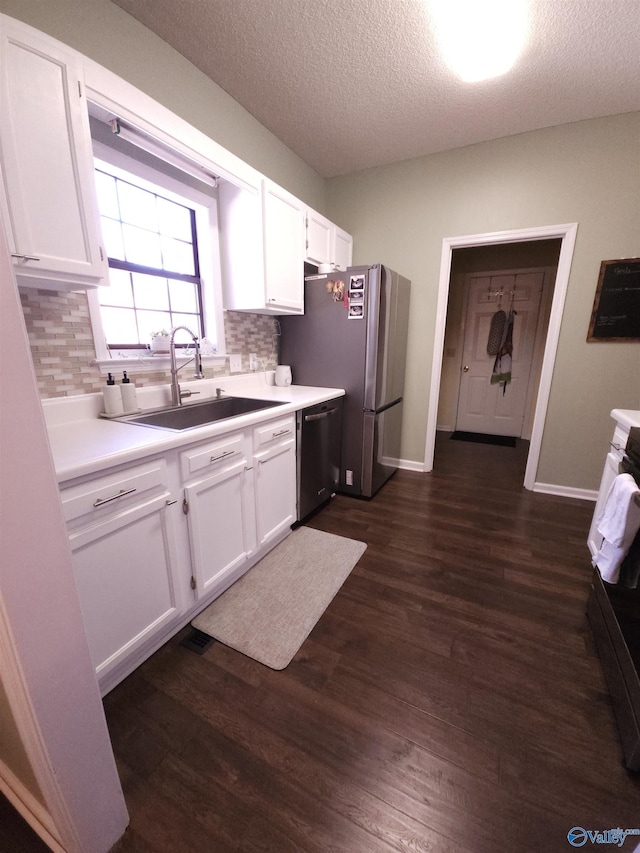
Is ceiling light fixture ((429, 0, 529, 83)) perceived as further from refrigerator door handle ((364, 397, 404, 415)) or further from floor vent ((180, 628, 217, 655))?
floor vent ((180, 628, 217, 655))

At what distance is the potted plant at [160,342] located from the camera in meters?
1.93

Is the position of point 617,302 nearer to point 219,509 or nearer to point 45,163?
point 219,509

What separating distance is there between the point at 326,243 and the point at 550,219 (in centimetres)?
176

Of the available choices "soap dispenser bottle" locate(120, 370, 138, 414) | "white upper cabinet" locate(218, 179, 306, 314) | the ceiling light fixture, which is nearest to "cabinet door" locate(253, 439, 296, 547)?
"soap dispenser bottle" locate(120, 370, 138, 414)

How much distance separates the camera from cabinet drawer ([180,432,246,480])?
138 cm

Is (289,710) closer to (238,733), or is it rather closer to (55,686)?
(238,733)

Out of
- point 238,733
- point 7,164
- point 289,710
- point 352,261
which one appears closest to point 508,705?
point 289,710

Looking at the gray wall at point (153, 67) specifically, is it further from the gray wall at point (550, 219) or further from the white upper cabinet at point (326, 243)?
the gray wall at point (550, 219)

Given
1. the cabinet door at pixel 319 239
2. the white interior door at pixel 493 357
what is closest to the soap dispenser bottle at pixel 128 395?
the cabinet door at pixel 319 239

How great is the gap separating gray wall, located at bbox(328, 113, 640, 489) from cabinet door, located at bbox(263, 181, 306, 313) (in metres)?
1.10

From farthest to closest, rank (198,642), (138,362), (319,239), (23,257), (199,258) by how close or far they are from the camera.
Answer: (319,239) < (199,258) < (138,362) < (198,642) < (23,257)

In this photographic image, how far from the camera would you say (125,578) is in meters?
1.19

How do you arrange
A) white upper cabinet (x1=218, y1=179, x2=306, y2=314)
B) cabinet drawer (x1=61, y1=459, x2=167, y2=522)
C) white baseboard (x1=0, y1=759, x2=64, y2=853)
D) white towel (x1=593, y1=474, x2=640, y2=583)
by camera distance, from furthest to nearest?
white upper cabinet (x1=218, y1=179, x2=306, y2=314)
white towel (x1=593, y1=474, x2=640, y2=583)
cabinet drawer (x1=61, y1=459, x2=167, y2=522)
white baseboard (x1=0, y1=759, x2=64, y2=853)

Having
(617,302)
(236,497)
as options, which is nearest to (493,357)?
(617,302)
